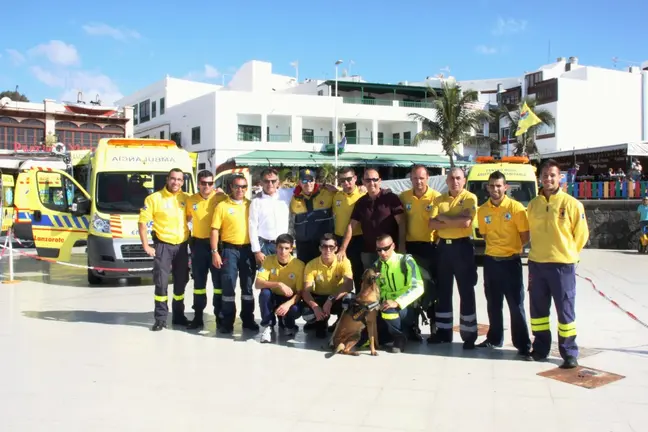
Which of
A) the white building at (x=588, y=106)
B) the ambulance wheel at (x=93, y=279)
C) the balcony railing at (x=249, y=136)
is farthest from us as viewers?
the white building at (x=588, y=106)

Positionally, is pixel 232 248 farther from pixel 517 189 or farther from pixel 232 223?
pixel 517 189

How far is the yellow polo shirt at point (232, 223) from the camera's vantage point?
6.75 meters

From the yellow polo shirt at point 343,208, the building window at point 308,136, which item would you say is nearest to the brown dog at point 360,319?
the yellow polo shirt at point 343,208

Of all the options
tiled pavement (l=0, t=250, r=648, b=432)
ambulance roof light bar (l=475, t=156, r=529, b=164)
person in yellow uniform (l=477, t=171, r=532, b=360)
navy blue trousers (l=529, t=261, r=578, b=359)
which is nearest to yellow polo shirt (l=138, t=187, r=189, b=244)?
tiled pavement (l=0, t=250, r=648, b=432)

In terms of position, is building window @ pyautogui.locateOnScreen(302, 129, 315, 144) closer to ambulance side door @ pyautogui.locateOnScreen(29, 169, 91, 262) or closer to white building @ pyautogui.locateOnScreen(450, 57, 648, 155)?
white building @ pyautogui.locateOnScreen(450, 57, 648, 155)

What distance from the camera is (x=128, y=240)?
32.7 ft

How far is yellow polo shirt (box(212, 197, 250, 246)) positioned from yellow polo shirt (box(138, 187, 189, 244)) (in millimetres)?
668

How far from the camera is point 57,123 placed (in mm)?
36125

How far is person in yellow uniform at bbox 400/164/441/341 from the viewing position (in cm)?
623

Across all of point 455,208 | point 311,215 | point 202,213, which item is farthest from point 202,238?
point 455,208

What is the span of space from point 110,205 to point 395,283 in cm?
650

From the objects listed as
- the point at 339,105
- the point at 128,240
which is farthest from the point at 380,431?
the point at 339,105

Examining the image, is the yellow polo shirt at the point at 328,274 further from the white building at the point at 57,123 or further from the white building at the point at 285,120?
the white building at the point at 57,123

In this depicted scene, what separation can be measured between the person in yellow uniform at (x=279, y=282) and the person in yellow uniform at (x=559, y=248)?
101 inches
